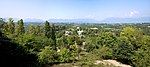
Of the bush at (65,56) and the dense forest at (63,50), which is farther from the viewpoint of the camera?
the bush at (65,56)

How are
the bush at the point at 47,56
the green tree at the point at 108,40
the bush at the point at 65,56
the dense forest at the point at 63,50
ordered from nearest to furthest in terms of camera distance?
the dense forest at the point at 63,50 < the bush at the point at 47,56 < the bush at the point at 65,56 < the green tree at the point at 108,40

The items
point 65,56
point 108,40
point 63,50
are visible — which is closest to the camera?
point 63,50

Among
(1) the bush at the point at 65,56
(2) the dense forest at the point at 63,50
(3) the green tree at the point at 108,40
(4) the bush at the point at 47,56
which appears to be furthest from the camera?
(3) the green tree at the point at 108,40

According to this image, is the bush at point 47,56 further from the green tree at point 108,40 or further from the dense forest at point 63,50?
the green tree at point 108,40

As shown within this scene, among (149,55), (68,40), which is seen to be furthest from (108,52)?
(68,40)

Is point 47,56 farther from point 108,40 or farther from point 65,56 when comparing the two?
point 108,40

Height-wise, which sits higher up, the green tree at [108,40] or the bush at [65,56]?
the green tree at [108,40]

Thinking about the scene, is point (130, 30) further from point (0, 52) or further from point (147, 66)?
point (0, 52)

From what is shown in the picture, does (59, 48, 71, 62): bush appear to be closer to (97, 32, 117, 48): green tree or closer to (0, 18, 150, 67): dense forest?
(0, 18, 150, 67): dense forest

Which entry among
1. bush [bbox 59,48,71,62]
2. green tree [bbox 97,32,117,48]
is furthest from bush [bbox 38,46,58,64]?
green tree [bbox 97,32,117,48]

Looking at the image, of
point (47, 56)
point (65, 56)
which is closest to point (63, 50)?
point (65, 56)

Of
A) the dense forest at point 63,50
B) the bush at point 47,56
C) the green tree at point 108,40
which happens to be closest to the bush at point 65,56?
the dense forest at point 63,50
